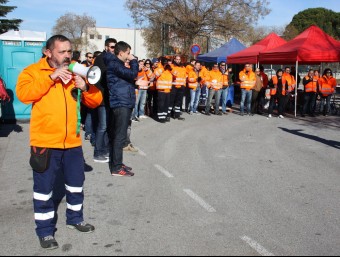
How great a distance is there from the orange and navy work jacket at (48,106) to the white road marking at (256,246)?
195 centimetres

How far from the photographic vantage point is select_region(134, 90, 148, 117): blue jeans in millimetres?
12969

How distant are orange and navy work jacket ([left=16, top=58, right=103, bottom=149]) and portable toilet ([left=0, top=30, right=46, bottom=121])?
27.1ft

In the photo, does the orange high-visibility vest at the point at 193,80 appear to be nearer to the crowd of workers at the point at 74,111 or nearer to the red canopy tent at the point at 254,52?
the crowd of workers at the point at 74,111

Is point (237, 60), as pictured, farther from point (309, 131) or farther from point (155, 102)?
point (309, 131)

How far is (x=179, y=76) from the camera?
13.3 meters

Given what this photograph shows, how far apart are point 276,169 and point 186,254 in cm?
380

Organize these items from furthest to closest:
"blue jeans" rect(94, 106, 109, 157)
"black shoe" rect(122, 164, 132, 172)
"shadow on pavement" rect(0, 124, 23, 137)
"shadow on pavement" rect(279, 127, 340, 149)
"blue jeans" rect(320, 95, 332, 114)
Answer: "blue jeans" rect(320, 95, 332, 114) < "shadow on pavement" rect(0, 124, 23, 137) < "shadow on pavement" rect(279, 127, 340, 149) < "blue jeans" rect(94, 106, 109, 157) < "black shoe" rect(122, 164, 132, 172)

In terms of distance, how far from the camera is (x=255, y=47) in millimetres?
17547

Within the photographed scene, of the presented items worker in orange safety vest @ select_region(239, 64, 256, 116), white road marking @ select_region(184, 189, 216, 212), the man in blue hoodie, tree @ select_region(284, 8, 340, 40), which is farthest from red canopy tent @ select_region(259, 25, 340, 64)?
tree @ select_region(284, 8, 340, 40)

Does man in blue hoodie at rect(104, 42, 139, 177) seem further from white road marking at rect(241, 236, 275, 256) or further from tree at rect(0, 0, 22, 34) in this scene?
tree at rect(0, 0, 22, 34)

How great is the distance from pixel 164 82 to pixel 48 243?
30.0 feet

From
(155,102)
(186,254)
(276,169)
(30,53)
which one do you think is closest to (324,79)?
(155,102)

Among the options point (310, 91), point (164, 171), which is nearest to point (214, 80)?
point (310, 91)

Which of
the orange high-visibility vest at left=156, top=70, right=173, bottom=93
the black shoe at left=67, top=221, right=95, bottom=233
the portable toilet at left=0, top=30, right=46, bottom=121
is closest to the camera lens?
the black shoe at left=67, top=221, right=95, bottom=233
